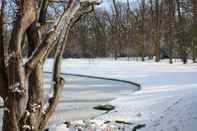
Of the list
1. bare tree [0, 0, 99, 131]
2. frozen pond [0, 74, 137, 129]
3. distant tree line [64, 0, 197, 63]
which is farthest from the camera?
distant tree line [64, 0, 197, 63]

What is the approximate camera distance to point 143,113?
39.8 feet

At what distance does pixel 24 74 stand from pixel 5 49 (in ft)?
1.46

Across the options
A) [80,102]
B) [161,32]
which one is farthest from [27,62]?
[161,32]

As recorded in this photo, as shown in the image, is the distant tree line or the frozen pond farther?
the distant tree line

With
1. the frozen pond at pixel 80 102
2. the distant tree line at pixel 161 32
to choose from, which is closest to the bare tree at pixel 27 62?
the frozen pond at pixel 80 102

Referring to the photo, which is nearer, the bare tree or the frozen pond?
the bare tree

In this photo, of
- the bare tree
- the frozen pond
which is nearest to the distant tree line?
the frozen pond

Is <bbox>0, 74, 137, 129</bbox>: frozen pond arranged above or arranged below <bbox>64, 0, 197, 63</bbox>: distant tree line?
below

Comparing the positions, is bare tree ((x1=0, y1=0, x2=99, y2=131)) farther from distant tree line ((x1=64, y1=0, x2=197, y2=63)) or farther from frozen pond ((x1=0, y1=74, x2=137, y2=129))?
distant tree line ((x1=64, y1=0, x2=197, y2=63))

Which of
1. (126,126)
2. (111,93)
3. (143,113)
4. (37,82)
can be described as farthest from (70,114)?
(37,82)

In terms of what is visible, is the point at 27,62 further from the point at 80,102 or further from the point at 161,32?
the point at 161,32

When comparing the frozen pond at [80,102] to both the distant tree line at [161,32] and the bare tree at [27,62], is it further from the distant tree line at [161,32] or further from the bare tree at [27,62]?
the distant tree line at [161,32]

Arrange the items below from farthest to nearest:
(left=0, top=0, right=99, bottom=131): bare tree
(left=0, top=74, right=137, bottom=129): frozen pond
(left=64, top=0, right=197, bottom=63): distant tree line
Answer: (left=64, top=0, right=197, bottom=63): distant tree line < (left=0, top=74, right=137, bottom=129): frozen pond < (left=0, top=0, right=99, bottom=131): bare tree

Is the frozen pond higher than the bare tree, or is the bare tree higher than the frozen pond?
the bare tree
